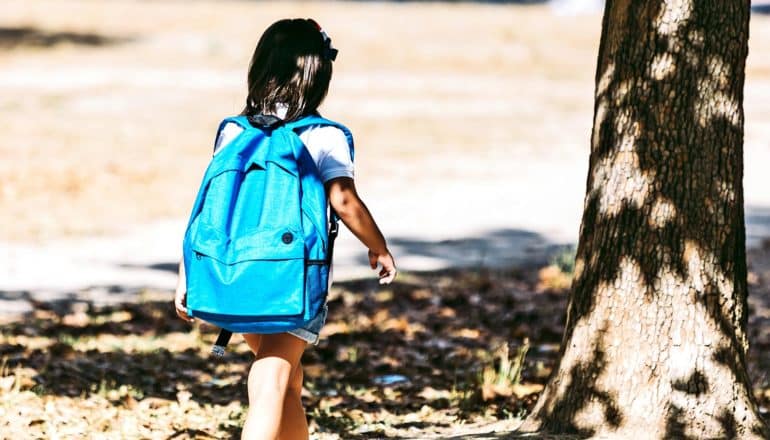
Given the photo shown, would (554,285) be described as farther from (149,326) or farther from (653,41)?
(653,41)

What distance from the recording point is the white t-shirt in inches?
144

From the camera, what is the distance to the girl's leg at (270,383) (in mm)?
3709

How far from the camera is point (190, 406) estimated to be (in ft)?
18.2

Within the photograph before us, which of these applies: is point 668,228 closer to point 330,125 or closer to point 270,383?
point 330,125

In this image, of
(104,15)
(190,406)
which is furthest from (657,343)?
(104,15)

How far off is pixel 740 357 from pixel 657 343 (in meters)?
0.34

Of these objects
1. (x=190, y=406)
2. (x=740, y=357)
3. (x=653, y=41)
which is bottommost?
(x=190, y=406)

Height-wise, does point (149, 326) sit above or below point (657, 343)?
below

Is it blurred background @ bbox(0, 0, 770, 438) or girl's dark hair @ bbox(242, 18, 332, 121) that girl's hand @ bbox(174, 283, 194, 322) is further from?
blurred background @ bbox(0, 0, 770, 438)

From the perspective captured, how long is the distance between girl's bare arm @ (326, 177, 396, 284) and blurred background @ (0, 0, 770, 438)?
172cm

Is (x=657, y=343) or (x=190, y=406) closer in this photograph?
(x=657, y=343)

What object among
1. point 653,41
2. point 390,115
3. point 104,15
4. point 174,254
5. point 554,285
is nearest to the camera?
point 653,41

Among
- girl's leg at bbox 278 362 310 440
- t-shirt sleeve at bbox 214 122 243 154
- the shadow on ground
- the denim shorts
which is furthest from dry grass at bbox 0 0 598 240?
the denim shorts

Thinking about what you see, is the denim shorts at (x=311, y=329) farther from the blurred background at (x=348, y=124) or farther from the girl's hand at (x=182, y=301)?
the blurred background at (x=348, y=124)
